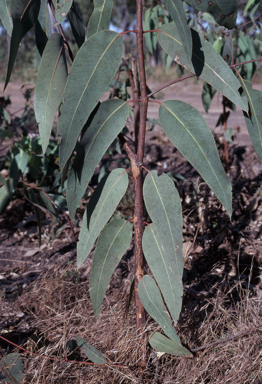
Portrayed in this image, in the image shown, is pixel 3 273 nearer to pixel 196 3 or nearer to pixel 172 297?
pixel 172 297

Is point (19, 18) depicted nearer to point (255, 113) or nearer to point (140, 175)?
point (140, 175)

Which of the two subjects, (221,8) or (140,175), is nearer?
(221,8)

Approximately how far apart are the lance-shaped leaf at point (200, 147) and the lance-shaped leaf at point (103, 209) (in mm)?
218

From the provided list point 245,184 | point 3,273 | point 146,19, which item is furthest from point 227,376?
point 146,19

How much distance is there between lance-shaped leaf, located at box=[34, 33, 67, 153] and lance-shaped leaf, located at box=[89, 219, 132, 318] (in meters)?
0.35

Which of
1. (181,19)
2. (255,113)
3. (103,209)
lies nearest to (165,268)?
(103,209)

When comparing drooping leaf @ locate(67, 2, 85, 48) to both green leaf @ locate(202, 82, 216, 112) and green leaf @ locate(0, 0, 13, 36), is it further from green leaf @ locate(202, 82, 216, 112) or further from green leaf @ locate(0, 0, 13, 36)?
green leaf @ locate(202, 82, 216, 112)

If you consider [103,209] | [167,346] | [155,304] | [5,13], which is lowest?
[167,346]

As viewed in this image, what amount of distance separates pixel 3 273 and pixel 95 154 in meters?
1.39

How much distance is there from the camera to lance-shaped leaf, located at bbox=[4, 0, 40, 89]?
831 millimetres

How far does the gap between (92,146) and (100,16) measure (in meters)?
0.38

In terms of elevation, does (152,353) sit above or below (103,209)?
below

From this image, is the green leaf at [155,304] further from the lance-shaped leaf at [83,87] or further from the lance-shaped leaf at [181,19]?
the lance-shaped leaf at [181,19]

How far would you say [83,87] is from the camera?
88 cm
